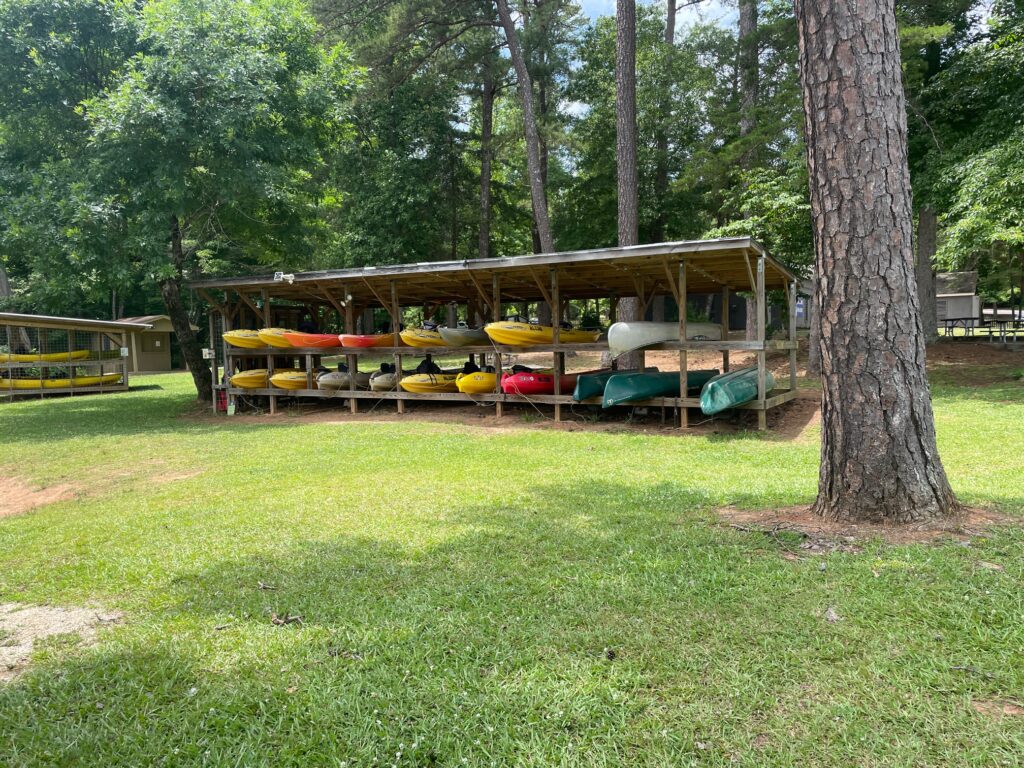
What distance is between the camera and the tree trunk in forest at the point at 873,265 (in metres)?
4.00

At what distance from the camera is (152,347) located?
30.9m

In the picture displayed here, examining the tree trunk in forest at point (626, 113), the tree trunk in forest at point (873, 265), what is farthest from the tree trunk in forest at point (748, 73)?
the tree trunk in forest at point (873, 265)

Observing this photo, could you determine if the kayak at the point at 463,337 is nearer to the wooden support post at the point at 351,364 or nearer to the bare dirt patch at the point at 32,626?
the wooden support post at the point at 351,364

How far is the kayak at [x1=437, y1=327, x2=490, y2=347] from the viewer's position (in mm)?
12688

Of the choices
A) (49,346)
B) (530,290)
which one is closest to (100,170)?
(530,290)

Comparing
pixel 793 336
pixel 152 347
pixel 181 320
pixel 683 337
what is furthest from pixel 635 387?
pixel 152 347

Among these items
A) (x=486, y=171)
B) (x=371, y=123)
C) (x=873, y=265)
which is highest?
(x=371, y=123)

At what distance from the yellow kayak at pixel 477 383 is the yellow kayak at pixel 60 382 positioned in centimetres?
1535

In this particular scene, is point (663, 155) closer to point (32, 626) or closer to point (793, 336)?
point (793, 336)

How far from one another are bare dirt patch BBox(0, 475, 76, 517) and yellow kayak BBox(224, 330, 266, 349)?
6994 mm

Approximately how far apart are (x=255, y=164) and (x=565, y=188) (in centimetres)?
1349

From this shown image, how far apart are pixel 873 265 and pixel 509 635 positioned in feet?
10.5

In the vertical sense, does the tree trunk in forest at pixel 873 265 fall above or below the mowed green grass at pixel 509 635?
above

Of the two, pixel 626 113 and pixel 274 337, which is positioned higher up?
pixel 626 113
